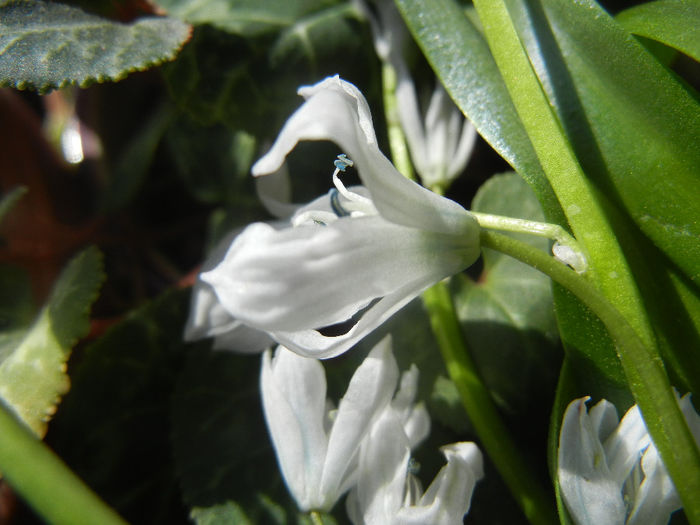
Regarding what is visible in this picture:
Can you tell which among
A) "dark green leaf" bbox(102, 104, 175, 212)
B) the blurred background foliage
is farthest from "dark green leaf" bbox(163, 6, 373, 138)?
"dark green leaf" bbox(102, 104, 175, 212)

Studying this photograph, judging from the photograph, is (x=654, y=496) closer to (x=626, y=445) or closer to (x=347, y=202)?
(x=626, y=445)

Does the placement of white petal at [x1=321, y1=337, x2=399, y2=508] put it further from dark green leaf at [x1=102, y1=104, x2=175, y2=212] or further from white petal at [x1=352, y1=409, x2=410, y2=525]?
dark green leaf at [x1=102, y1=104, x2=175, y2=212]

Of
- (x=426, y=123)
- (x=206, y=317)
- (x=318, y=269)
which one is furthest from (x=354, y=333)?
(x=426, y=123)

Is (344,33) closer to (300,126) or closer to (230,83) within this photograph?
(230,83)

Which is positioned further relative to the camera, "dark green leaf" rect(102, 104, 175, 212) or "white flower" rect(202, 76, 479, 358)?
"dark green leaf" rect(102, 104, 175, 212)

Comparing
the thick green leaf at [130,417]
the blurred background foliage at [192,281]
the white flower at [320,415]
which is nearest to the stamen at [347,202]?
the white flower at [320,415]

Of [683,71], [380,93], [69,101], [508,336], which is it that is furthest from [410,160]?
[69,101]
